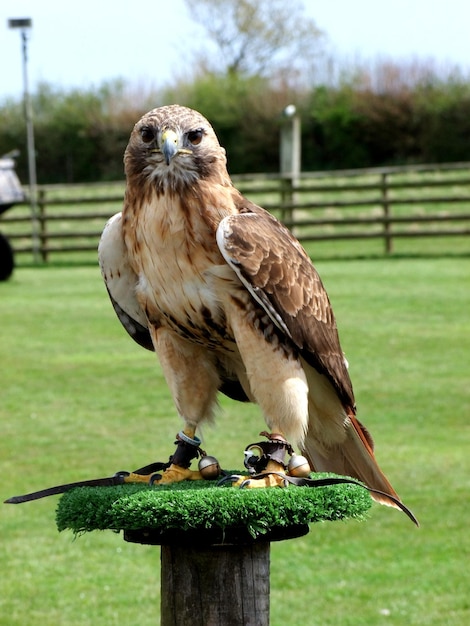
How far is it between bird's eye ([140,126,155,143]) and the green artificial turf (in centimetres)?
96

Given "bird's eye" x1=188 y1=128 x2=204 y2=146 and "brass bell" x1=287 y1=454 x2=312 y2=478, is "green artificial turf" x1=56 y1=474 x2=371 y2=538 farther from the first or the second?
"bird's eye" x1=188 y1=128 x2=204 y2=146

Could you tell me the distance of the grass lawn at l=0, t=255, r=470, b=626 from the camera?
5.57 m

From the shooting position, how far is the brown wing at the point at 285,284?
9.96 feet

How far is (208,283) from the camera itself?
3.06m

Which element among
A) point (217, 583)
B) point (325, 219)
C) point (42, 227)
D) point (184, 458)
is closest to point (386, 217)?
point (325, 219)

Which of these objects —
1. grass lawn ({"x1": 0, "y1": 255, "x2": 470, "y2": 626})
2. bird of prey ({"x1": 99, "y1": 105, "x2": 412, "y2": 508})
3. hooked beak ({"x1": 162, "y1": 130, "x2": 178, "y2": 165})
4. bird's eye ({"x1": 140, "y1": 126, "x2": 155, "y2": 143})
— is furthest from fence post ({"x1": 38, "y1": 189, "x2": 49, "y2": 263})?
hooked beak ({"x1": 162, "y1": 130, "x2": 178, "y2": 165})

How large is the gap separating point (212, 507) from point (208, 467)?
42cm

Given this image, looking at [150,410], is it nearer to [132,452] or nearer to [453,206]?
[132,452]

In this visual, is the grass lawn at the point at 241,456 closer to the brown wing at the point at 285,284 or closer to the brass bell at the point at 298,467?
the brown wing at the point at 285,284

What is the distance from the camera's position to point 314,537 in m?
6.44

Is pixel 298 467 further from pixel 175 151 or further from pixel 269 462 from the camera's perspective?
pixel 175 151

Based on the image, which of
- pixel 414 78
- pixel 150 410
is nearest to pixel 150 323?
pixel 150 410

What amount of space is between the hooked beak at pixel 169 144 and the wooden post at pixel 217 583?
103 centimetres

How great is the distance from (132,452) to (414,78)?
91.9 feet
